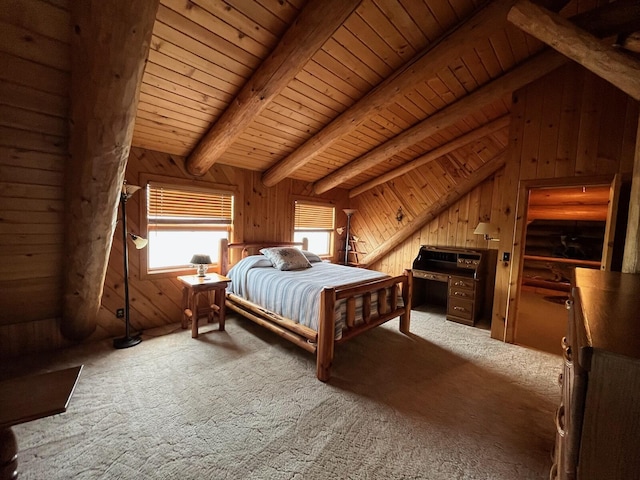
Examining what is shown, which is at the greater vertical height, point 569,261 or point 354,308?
point 569,261

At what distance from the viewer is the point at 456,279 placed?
3855 mm

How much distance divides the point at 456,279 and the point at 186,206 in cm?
387

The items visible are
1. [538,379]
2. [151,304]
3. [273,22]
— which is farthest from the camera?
[151,304]

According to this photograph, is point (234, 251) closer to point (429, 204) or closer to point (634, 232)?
point (429, 204)

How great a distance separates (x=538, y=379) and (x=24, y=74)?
4.49 meters

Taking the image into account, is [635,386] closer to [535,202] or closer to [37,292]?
[37,292]

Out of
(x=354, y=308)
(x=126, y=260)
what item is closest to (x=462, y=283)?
(x=354, y=308)

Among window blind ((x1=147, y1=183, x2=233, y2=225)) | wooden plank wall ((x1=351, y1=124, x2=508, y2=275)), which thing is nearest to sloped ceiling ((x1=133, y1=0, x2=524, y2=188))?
window blind ((x1=147, y1=183, x2=233, y2=225))

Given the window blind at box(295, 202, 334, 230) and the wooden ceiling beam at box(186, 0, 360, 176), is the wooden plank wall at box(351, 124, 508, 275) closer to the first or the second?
the window blind at box(295, 202, 334, 230)

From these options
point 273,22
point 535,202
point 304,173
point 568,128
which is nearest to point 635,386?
point 273,22

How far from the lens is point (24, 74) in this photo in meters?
1.61

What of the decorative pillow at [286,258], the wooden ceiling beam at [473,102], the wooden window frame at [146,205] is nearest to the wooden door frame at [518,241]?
the wooden ceiling beam at [473,102]

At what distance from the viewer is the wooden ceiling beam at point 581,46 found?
1689 mm

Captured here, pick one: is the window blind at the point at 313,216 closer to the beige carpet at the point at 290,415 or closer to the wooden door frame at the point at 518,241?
the beige carpet at the point at 290,415
